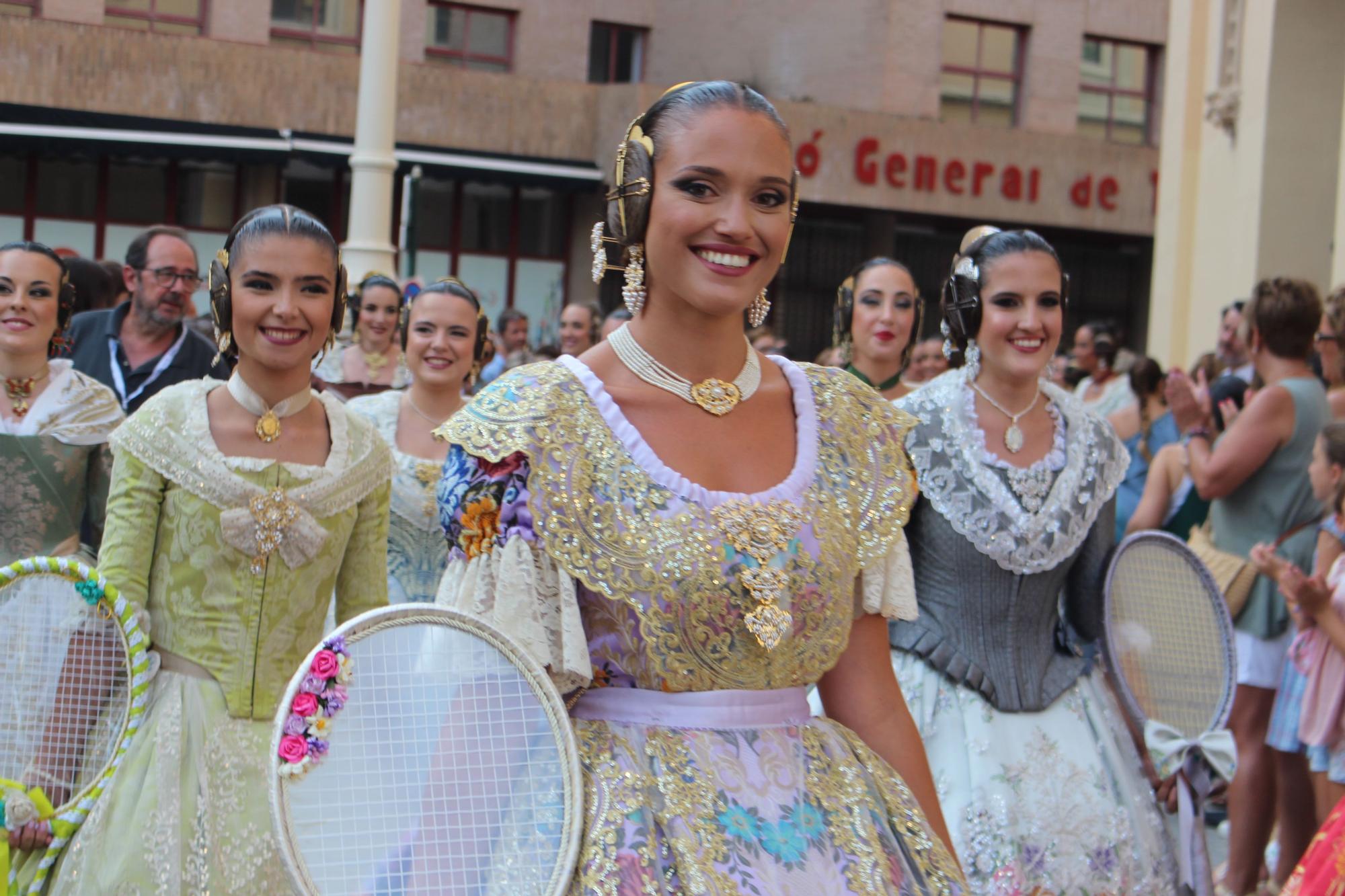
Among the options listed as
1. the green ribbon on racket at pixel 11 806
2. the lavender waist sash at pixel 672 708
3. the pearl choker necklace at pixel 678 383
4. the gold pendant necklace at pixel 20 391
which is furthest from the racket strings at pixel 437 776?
the gold pendant necklace at pixel 20 391

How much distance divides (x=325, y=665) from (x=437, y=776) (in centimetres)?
22

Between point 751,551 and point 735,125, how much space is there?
0.64 meters

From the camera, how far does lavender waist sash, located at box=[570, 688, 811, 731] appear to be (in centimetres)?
238

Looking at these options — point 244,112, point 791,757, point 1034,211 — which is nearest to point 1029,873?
point 791,757

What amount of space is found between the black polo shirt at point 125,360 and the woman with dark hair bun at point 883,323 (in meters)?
2.44

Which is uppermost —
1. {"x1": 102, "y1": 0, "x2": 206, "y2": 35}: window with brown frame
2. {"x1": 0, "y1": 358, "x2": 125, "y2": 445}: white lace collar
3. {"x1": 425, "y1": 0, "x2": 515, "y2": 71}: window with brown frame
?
{"x1": 425, "y1": 0, "x2": 515, "y2": 71}: window with brown frame

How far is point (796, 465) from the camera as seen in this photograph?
256 centimetres

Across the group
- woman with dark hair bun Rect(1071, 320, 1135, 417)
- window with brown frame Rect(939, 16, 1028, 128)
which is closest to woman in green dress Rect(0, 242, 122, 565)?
woman with dark hair bun Rect(1071, 320, 1135, 417)

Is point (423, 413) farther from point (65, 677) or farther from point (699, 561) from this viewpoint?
point (699, 561)

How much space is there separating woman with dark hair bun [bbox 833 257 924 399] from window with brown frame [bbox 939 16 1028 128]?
18999 millimetres

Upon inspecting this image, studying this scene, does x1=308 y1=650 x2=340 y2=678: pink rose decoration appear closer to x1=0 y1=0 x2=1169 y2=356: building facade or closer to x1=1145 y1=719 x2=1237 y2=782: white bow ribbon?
x1=1145 y1=719 x2=1237 y2=782: white bow ribbon

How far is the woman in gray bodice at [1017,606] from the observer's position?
4023 millimetres

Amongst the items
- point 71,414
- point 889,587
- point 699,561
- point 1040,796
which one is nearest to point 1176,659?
point 1040,796

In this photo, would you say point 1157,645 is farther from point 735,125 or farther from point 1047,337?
point 735,125
